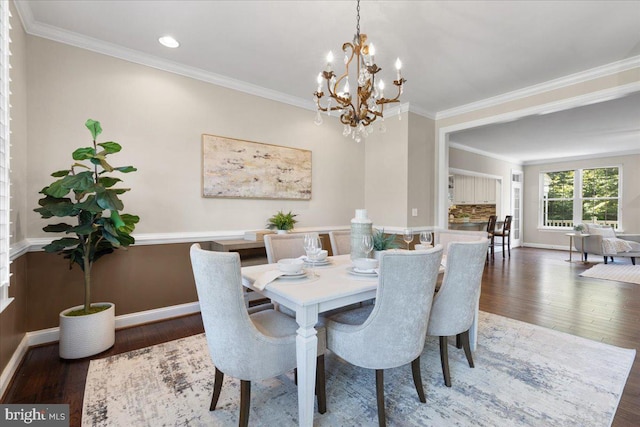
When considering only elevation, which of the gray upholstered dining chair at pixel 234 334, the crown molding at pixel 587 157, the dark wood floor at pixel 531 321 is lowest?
the dark wood floor at pixel 531 321

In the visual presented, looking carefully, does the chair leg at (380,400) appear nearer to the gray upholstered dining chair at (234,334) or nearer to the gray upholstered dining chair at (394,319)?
the gray upholstered dining chair at (394,319)

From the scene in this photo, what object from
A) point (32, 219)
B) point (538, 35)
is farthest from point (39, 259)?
point (538, 35)

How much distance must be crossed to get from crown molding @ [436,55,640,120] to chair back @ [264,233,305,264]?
10.8 ft

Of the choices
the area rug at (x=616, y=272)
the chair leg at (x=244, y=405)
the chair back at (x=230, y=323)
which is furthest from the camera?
the area rug at (x=616, y=272)

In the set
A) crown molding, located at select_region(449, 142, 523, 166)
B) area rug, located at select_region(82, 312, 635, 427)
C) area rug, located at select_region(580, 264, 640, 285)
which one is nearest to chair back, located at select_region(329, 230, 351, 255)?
area rug, located at select_region(82, 312, 635, 427)

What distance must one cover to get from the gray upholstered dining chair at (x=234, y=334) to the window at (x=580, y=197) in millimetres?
9906

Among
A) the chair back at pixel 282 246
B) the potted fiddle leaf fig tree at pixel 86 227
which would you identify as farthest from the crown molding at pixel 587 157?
the potted fiddle leaf fig tree at pixel 86 227

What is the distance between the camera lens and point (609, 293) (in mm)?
4172

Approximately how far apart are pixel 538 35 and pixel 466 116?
1.84m

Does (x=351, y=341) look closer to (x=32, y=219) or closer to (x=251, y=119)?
(x=32, y=219)

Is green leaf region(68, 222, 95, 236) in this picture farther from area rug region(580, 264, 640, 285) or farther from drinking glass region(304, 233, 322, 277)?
area rug region(580, 264, 640, 285)

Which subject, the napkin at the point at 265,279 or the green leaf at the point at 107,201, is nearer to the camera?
the napkin at the point at 265,279

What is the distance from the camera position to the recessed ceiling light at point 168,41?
2693 mm

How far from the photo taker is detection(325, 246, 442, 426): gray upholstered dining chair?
146 centimetres
